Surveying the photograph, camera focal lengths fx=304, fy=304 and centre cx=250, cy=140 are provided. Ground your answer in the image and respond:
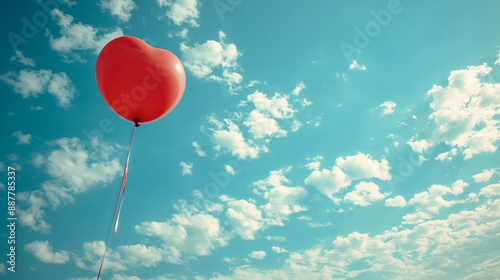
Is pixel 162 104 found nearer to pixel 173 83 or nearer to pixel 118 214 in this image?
pixel 173 83

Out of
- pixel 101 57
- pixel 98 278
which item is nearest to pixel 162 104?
pixel 101 57

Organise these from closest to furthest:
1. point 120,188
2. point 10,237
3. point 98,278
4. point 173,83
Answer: point 98,278 < point 120,188 < point 173,83 < point 10,237

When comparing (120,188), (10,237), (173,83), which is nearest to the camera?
(120,188)

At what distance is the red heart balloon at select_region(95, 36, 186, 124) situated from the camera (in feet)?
20.0

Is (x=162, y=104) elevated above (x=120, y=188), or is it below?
above

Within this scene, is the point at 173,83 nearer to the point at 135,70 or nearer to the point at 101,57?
the point at 135,70

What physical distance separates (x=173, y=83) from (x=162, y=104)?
0.51 meters

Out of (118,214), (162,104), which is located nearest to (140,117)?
(162,104)

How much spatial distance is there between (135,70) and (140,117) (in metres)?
1.01

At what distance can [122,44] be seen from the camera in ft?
20.3

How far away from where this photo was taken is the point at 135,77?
20.0 feet

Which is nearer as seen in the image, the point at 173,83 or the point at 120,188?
the point at 120,188

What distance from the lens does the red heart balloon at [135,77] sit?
6.11m

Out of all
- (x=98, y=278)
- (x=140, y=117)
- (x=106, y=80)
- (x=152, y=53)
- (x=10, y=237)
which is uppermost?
(x=152, y=53)
